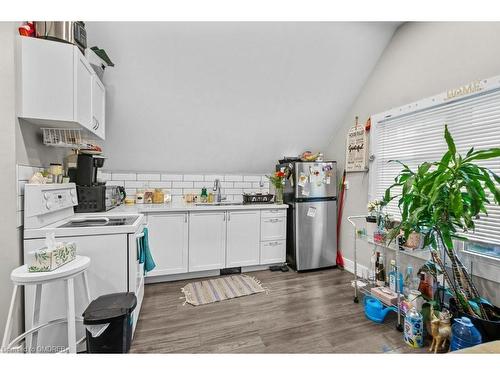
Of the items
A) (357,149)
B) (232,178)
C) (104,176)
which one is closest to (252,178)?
(232,178)

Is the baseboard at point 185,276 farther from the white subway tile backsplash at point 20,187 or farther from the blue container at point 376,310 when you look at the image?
the white subway tile backsplash at point 20,187

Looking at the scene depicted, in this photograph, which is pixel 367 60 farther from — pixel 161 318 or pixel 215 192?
pixel 161 318

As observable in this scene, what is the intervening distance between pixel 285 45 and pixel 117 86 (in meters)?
1.83

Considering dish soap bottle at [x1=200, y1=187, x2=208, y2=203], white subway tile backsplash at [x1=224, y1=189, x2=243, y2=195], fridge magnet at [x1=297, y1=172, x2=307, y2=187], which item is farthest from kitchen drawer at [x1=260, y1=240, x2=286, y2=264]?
dish soap bottle at [x1=200, y1=187, x2=208, y2=203]

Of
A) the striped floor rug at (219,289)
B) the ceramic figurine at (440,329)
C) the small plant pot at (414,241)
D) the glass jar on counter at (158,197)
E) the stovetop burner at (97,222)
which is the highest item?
the glass jar on counter at (158,197)

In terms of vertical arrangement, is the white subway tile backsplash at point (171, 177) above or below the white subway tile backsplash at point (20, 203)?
above

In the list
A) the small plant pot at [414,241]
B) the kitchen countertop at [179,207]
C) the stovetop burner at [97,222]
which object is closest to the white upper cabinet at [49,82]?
the stovetop burner at [97,222]

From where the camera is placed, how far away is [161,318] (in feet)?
6.82

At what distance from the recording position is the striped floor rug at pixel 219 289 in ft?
7.98

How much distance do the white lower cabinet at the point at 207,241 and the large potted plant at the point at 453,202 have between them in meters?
1.98

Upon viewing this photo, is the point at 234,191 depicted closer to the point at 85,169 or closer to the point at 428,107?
the point at 85,169

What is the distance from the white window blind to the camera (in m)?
1.78

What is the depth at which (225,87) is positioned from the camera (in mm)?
2758

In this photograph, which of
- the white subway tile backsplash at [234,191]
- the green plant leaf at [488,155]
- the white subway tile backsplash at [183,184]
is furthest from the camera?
the white subway tile backsplash at [234,191]
